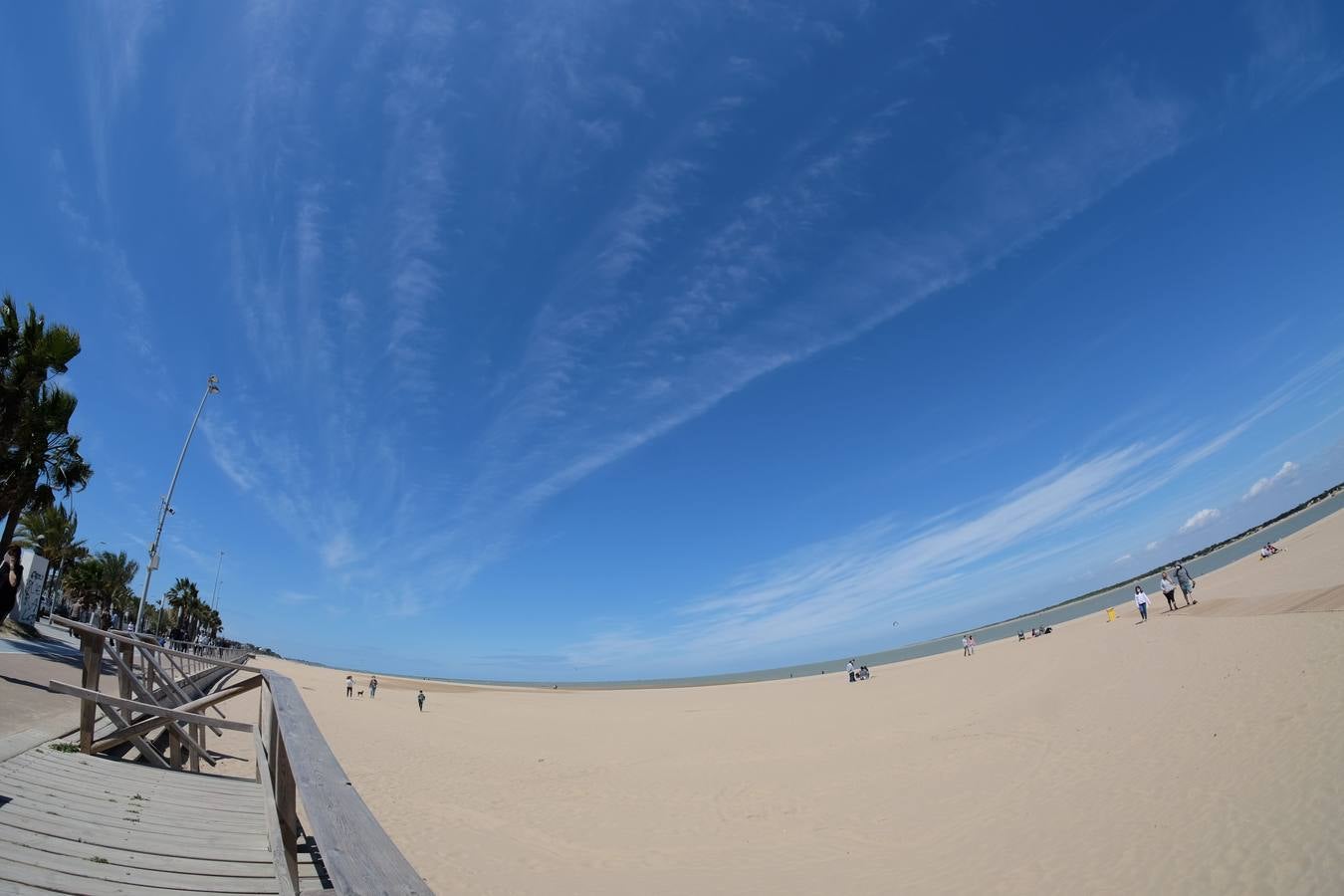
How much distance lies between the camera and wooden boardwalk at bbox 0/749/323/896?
11.7ft

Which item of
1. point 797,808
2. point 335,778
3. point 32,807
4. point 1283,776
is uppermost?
point 335,778

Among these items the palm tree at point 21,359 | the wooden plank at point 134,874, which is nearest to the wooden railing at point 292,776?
the wooden plank at point 134,874

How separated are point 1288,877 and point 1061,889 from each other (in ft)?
7.02

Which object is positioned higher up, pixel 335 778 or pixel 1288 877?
pixel 335 778

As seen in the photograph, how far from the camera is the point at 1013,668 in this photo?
2488cm

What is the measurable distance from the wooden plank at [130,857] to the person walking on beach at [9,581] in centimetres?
1293

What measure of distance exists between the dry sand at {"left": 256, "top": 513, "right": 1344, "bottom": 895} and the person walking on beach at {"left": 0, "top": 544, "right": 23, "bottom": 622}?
8.30 m

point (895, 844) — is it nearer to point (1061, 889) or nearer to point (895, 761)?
point (1061, 889)

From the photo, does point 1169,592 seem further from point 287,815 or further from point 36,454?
point 36,454

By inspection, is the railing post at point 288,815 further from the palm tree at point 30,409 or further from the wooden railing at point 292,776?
the palm tree at point 30,409

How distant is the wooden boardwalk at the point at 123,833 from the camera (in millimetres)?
3566

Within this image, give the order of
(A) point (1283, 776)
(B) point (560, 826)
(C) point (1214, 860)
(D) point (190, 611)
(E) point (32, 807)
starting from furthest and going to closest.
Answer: (D) point (190, 611) → (B) point (560, 826) → (A) point (1283, 776) → (C) point (1214, 860) → (E) point (32, 807)

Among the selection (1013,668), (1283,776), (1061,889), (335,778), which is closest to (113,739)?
(335,778)

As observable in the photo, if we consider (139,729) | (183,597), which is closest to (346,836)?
(139,729)
